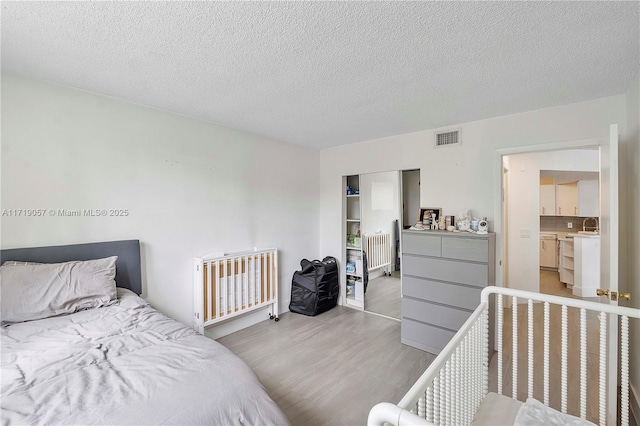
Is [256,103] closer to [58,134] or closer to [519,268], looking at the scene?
[58,134]

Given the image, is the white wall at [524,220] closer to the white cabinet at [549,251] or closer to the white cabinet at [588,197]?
the white cabinet at [588,197]

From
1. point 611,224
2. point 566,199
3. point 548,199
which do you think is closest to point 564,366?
point 611,224

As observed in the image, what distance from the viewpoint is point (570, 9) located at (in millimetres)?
1246

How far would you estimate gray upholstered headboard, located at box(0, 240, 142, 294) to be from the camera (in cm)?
182

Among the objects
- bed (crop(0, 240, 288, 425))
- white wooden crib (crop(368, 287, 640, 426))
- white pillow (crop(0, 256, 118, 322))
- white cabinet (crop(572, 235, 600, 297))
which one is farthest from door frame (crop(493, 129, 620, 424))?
white pillow (crop(0, 256, 118, 322))

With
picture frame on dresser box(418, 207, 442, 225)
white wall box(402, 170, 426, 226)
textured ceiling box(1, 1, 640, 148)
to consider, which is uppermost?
textured ceiling box(1, 1, 640, 148)

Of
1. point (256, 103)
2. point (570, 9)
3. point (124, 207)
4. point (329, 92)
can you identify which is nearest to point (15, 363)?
point (124, 207)

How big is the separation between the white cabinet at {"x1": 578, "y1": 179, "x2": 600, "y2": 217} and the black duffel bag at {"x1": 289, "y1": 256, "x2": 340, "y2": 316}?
18.6 feet

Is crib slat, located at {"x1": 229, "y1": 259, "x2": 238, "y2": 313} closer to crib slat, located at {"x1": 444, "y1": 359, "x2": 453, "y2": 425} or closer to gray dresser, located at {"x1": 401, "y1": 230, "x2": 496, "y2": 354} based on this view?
gray dresser, located at {"x1": 401, "y1": 230, "x2": 496, "y2": 354}

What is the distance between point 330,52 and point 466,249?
79.2 inches

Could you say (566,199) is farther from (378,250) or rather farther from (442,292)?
(442,292)

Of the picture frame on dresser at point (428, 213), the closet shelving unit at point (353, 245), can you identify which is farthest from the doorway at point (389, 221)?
the picture frame on dresser at point (428, 213)

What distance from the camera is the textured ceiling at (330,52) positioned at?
49.8 inches

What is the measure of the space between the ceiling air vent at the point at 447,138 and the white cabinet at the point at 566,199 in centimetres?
515
